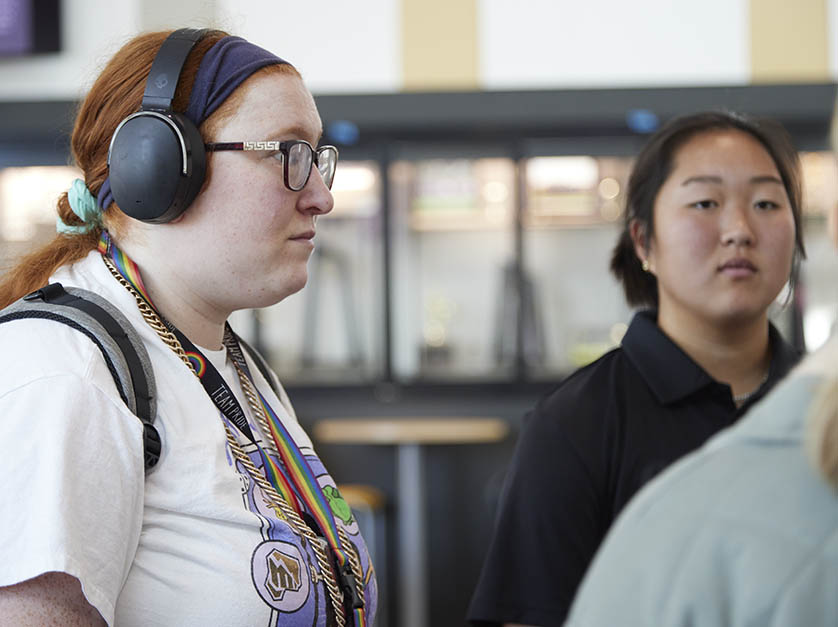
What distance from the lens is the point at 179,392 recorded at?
1188mm

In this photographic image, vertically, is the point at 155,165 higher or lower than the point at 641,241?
higher

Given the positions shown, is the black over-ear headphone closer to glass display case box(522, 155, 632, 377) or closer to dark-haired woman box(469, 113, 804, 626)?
dark-haired woman box(469, 113, 804, 626)

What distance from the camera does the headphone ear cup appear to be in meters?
1.20

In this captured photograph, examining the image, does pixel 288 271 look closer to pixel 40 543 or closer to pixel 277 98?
pixel 277 98

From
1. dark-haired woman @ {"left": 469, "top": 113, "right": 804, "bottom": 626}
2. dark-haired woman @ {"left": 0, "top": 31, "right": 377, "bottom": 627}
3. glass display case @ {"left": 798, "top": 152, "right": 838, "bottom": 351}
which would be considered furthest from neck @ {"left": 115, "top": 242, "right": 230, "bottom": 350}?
glass display case @ {"left": 798, "top": 152, "right": 838, "bottom": 351}

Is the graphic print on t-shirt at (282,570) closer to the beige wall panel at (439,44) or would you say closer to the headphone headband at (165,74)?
the headphone headband at (165,74)

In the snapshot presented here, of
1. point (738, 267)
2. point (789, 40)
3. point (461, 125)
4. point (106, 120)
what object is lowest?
point (738, 267)

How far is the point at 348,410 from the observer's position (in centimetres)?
499

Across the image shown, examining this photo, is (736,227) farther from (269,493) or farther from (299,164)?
(269,493)

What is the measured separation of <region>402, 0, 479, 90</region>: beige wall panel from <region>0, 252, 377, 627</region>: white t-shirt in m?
4.11

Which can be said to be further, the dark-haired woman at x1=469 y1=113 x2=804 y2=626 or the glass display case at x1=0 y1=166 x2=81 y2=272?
the glass display case at x1=0 y1=166 x2=81 y2=272

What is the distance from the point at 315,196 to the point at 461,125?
3783mm

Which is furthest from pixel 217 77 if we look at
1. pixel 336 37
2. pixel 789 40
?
pixel 789 40

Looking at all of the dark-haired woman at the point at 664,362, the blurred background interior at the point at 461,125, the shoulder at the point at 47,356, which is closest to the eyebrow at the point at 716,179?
the dark-haired woman at the point at 664,362
